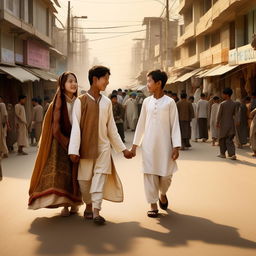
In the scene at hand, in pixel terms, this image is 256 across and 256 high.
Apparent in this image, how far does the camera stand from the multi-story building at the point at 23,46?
18.3 m

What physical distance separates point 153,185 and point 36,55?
65.4 ft

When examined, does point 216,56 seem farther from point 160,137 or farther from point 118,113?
point 160,137

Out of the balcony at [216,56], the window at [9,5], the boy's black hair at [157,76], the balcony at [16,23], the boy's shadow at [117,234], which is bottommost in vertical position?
the boy's shadow at [117,234]

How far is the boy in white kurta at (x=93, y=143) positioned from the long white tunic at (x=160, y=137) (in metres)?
0.29

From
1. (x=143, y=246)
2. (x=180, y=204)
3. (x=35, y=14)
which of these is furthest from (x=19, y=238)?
(x=35, y=14)

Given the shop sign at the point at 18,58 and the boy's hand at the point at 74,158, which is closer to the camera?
the boy's hand at the point at 74,158

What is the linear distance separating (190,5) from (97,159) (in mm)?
30581

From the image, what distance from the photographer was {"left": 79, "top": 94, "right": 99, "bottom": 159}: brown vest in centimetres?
498

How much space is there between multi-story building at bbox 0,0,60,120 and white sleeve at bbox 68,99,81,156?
12.3 meters

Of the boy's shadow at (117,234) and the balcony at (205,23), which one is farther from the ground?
the balcony at (205,23)

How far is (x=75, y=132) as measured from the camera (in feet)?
16.3

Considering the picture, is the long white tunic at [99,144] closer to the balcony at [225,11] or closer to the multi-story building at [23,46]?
Result: the multi-story building at [23,46]

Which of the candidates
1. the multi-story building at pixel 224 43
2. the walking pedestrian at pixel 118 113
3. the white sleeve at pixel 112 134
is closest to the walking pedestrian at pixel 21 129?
the walking pedestrian at pixel 118 113

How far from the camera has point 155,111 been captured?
17.6 ft
